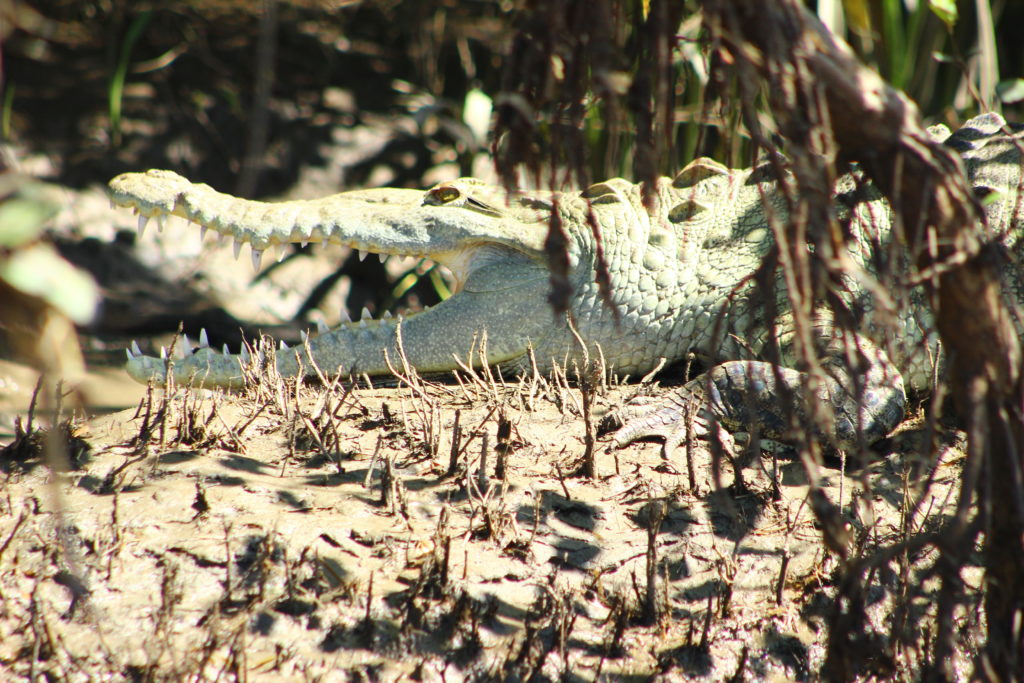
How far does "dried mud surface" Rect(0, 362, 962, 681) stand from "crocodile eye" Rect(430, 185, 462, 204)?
1160 millimetres

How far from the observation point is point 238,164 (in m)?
6.53

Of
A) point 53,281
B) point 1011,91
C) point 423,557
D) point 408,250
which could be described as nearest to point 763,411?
point 423,557

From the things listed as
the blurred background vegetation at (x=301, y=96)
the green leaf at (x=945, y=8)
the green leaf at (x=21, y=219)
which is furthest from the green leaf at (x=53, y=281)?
the blurred background vegetation at (x=301, y=96)

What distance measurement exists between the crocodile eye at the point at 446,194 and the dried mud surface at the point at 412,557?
3.81 feet

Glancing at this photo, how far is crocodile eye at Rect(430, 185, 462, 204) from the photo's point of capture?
357 cm

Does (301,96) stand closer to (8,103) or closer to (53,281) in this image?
(8,103)

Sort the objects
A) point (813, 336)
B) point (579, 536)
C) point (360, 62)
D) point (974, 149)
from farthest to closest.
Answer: point (360, 62)
point (974, 149)
point (579, 536)
point (813, 336)

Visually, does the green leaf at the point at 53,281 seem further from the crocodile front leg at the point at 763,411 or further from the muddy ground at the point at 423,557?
the crocodile front leg at the point at 763,411

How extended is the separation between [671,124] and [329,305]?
197 inches

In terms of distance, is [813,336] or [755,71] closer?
[755,71]

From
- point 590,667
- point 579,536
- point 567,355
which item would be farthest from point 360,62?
point 590,667

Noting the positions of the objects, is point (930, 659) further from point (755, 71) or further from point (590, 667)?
point (755, 71)

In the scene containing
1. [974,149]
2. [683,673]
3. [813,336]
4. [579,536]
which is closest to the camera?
[813,336]

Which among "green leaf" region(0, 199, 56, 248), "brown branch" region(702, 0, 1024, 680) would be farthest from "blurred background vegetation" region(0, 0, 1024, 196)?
"green leaf" region(0, 199, 56, 248)
